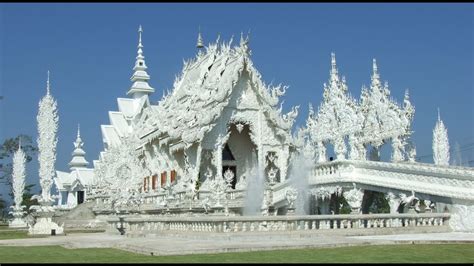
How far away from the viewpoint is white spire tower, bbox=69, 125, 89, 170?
60.1 m

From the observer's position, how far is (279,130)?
32.7 metres

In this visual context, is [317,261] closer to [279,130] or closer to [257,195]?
[257,195]

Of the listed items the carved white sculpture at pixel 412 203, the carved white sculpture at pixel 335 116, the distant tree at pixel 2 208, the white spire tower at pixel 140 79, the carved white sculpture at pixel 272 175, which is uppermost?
the white spire tower at pixel 140 79

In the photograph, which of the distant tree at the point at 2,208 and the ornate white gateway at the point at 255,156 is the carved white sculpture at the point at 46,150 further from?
the distant tree at the point at 2,208

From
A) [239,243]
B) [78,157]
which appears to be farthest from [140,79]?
[239,243]

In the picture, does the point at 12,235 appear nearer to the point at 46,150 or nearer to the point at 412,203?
the point at 46,150

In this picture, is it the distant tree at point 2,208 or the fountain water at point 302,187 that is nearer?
the fountain water at point 302,187

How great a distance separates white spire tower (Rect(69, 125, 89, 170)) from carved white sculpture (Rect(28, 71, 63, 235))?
31666mm

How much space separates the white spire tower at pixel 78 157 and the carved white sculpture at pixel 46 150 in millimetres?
31666

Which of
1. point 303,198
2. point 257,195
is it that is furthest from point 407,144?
point 257,195

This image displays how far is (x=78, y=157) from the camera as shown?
60.7 metres

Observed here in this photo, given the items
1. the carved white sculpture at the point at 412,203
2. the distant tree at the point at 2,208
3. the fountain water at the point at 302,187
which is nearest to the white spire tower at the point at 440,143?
the fountain water at the point at 302,187

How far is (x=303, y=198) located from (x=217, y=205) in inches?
168

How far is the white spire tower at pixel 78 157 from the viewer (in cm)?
6009
